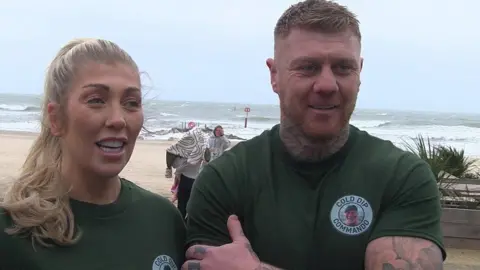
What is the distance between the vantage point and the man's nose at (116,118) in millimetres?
2049

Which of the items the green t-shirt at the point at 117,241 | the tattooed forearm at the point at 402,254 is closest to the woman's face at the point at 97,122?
the green t-shirt at the point at 117,241

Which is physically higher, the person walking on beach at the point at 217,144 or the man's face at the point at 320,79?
the man's face at the point at 320,79

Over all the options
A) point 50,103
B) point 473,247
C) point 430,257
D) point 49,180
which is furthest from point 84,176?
point 473,247

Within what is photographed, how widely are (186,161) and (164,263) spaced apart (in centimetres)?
633

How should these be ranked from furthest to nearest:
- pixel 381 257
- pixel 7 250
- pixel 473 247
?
1. pixel 473 247
2. pixel 381 257
3. pixel 7 250

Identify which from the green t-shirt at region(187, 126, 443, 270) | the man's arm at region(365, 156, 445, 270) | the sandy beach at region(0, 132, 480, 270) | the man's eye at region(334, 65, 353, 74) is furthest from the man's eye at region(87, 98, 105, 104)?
the sandy beach at region(0, 132, 480, 270)

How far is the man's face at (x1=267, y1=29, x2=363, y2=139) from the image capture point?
2.17 metres

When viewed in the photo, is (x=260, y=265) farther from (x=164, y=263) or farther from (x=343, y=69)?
(x=343, y=69)

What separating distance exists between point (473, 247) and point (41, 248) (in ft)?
21.0

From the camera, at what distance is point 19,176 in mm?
2139

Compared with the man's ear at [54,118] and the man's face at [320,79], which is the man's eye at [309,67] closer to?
the man's face at [320,79]

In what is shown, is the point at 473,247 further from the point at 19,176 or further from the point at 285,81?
the point at 19,176

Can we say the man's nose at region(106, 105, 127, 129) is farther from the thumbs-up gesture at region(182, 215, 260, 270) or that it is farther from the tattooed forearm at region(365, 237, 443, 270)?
the tattooed forearm at region(365, 237, 443, 270)

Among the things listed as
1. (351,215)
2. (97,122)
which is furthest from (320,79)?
(97,122)
